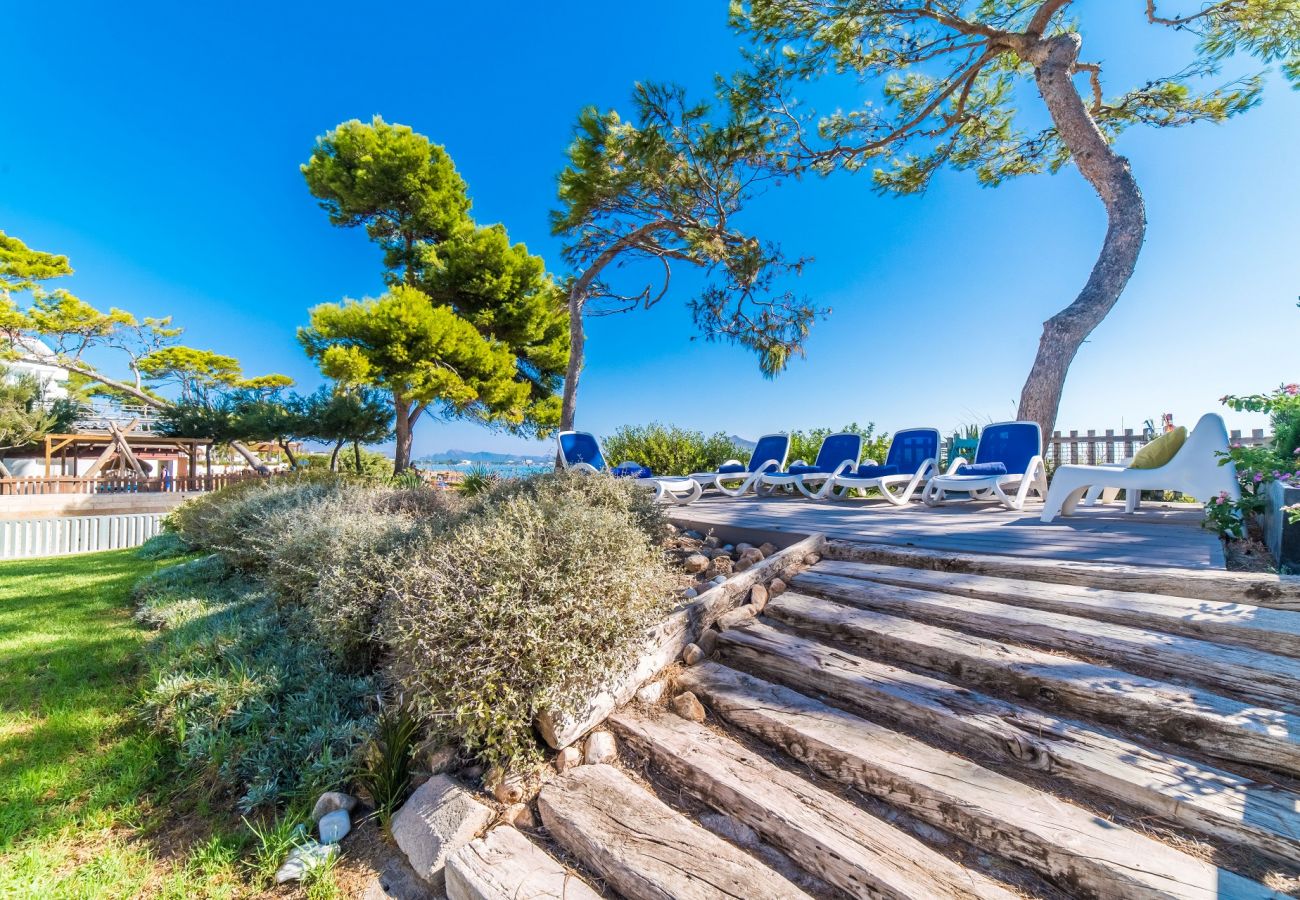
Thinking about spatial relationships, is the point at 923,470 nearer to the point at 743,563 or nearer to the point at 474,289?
the point at 743,563

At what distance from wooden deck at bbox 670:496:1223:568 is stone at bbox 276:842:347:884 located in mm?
2905

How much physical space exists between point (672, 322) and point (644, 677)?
786 cm

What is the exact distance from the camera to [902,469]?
6.73 metres

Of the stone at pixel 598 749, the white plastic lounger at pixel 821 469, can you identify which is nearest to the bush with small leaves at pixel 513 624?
the stone at pixel 598 749

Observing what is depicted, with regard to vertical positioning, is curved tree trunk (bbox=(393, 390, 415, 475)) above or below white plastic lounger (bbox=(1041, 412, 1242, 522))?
above

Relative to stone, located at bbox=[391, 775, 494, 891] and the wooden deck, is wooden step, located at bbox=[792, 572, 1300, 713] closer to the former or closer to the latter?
the wooden deck

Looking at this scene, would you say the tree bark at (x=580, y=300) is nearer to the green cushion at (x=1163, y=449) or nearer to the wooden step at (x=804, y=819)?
the green cushion at (x=1163, y=449)

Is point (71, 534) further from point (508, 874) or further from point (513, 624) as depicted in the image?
point (508, 874)

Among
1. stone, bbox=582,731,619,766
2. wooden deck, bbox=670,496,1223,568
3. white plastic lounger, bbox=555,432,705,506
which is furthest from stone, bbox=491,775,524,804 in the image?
white plastic lounger, bbox=555,432,705,506

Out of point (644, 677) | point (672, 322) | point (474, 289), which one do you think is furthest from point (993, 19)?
point (474, 289)

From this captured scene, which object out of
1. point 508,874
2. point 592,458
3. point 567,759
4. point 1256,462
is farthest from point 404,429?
point 1256,462

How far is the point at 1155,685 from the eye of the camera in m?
1.62

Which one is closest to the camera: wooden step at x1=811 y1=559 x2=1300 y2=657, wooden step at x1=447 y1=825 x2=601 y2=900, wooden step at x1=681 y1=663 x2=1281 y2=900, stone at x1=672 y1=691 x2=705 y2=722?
wooden step at x1=681 y1=663 x2=1281 y2=900

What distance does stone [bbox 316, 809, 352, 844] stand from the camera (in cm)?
170
